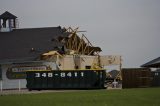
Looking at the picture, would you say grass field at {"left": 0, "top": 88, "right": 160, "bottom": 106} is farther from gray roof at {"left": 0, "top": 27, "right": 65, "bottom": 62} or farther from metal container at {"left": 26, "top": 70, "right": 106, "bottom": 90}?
gray roof at {"left": 0, "top": 27, "right": 65, "bottom": 62}

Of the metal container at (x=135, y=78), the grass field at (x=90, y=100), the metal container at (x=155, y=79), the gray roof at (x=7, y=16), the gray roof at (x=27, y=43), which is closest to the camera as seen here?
the grass field at (x=90, y=100)

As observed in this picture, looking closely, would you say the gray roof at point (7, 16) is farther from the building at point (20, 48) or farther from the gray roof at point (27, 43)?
the gray roof at point (27, 43)

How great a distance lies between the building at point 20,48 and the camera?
187ft

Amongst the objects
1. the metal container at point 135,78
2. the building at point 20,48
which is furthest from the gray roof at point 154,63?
the metal container at point 135,78

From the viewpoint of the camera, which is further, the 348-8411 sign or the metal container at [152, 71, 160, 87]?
the metal container at [152, 71, 160, 87]

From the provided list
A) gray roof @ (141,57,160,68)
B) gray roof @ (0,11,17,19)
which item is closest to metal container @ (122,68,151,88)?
gray roof @ (141,57,160,68)

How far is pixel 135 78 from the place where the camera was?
50.4 meters

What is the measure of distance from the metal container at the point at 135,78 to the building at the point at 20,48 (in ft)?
31.9

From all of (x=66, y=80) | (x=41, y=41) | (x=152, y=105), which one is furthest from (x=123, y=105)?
(x=41, y=41)

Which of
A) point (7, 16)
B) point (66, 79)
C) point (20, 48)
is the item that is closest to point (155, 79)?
point (66, 79)

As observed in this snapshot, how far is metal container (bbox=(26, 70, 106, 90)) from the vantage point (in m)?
47.6

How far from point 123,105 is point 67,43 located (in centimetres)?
4571

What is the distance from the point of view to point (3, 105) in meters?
21.9

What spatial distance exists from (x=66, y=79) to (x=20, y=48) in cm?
1563
